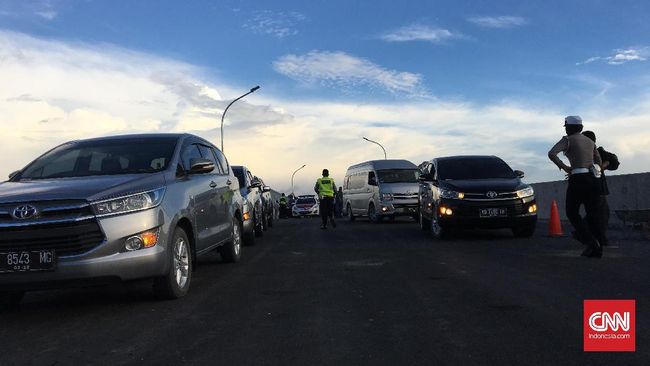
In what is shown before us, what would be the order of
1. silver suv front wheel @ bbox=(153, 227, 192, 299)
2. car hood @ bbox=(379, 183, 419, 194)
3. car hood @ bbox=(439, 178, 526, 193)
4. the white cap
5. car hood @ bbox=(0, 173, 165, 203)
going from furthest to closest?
car hood @ bbox=(379, 183, 419, 194) < car hood @ bbox=(439, 178, 526, 193) < the white cap < silver suv front wheel @ bbox=(153, 227, 192, 299) < car hood @ bbox=(0, 173, 165, 203)

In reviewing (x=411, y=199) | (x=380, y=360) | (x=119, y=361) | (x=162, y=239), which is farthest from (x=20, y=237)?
(x=411, y=199)

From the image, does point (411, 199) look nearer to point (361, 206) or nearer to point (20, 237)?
point (361, 206)

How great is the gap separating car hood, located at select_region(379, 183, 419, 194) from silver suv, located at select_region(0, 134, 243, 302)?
12.4 metres

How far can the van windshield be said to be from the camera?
1945 centimetres

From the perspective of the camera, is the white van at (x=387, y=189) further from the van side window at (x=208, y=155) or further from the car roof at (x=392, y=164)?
the van side window at (x=208, y=155)

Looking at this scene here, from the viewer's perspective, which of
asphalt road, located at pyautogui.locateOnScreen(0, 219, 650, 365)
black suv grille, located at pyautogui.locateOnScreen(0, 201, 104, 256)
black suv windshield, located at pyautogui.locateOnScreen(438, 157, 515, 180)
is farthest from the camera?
black suv windshield, located at pyautogui.locateOnScreen(438, 157, 515, 180)

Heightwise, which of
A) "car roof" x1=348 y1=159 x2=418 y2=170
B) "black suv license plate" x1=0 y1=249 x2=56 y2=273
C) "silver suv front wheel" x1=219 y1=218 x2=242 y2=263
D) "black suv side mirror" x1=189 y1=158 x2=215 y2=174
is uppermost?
"car roof" x1=348 y1=159 x2=418 y2=170

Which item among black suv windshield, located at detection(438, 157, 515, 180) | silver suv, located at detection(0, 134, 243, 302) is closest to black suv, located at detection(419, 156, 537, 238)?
black suv windshield, located at detection(438, 157, 515, 180)

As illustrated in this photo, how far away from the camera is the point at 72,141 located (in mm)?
7051

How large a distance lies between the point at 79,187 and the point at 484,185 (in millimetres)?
7981

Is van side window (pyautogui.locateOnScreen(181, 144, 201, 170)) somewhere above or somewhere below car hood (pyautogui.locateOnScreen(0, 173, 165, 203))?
above

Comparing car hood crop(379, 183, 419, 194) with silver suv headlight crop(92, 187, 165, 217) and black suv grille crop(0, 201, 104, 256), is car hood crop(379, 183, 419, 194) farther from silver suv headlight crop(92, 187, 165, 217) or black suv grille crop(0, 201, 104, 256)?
black suv grille crop(0, 201, 104, 256)

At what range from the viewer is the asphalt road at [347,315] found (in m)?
3.84

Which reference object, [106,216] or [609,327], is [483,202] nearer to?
[609,327]
